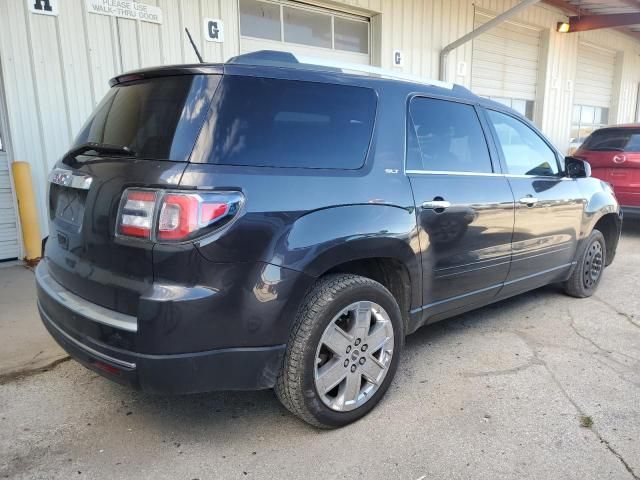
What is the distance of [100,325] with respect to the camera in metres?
2.15

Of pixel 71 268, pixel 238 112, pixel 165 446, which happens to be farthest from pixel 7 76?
pixel 165 446

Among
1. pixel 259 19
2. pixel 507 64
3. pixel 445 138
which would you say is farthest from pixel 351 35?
pixel 445 138

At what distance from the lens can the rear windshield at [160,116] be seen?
7.02 ft

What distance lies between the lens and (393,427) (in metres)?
2.65

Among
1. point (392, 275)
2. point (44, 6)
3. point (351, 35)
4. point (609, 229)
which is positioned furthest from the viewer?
point (351, 35)

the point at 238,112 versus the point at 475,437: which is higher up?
the point at 238,112

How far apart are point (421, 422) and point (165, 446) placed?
1.36 meters

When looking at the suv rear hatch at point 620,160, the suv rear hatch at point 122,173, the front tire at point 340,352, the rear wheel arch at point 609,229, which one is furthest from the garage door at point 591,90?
the suv rear hatch at point 122,173

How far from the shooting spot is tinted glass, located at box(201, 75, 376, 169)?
2.18m

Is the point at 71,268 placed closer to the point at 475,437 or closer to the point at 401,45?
the point at 475,437

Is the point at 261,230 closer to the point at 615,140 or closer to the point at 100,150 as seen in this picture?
the point at 100,150

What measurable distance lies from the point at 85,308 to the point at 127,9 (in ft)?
14.9

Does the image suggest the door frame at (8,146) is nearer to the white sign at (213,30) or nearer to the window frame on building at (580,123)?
the white sign at (213,30)

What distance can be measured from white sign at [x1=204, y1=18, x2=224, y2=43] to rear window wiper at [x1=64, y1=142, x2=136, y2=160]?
415 centimetres
